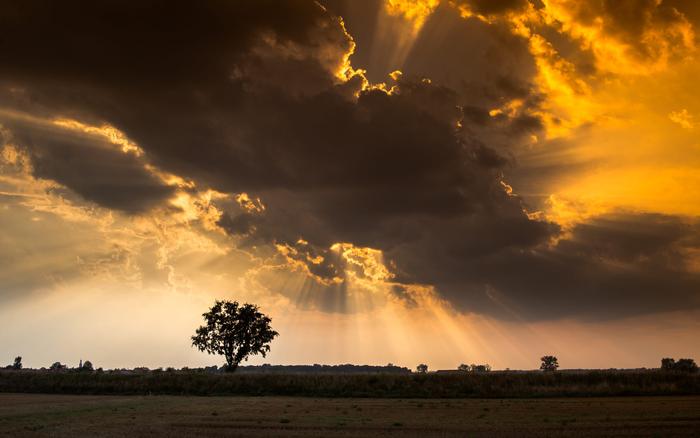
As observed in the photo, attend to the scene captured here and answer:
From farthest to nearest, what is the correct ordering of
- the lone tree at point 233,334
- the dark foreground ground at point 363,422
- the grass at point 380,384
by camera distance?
the lone tree at point 233,334 → the grass at point 380,384 → the dark foreground ground at point 363,422

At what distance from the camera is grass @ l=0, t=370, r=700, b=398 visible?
75.8m

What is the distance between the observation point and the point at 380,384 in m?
85.9

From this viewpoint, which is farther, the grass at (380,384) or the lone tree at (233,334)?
the lone tree at (233,334)

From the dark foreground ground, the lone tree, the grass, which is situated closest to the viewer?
the dark foreground ground

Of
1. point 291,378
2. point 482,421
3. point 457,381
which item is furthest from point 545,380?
point 482,421

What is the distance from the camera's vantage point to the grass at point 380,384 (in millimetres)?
75812

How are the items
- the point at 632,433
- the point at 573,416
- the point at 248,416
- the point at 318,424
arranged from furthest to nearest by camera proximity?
the point at 248,416 → the point at 573,416 → the point at 318,424 → the point at 632,433

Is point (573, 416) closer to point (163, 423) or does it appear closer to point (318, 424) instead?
point (318, 424)

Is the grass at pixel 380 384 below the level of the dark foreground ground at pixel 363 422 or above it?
above

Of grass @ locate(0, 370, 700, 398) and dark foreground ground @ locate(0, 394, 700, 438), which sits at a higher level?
grass @ locate(0, 370, 700, 398)

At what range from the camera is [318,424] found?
3869 centimetres

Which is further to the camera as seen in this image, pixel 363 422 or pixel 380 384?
pixel 380 384

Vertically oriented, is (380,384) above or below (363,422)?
above

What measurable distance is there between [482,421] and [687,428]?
41.1 ft
